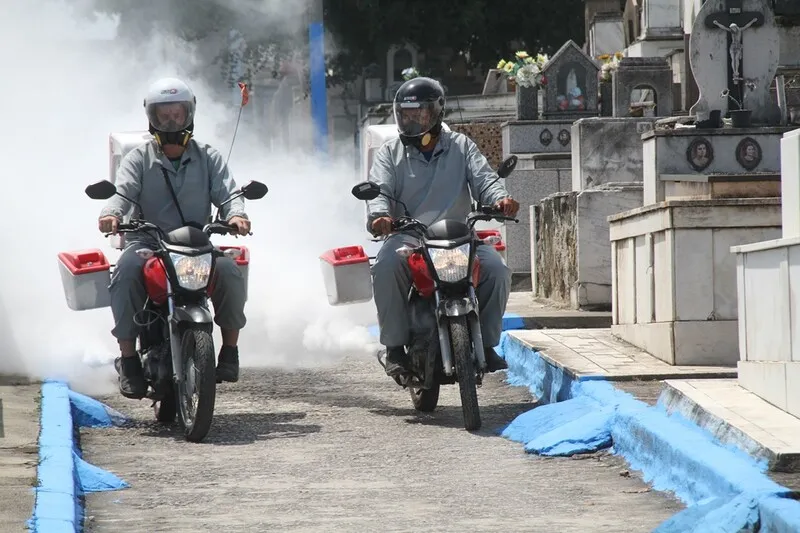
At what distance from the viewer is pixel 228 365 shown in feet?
28.7

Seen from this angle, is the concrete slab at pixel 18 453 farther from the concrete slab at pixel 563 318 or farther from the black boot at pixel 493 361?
the concrete slab at pixel 563 318

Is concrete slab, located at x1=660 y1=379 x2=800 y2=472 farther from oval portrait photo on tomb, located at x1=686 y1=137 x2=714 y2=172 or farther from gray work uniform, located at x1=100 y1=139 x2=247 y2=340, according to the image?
oval portrait photo on tomb, located at x1=686 y1=137 x2=714 y2=172

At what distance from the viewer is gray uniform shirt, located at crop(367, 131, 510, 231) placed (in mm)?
9273

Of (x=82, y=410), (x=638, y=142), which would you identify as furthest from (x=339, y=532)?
(x=638, y=142)

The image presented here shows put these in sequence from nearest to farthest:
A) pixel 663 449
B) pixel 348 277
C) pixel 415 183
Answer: pixel 663 449, pixel 415 183, pixel 348 277

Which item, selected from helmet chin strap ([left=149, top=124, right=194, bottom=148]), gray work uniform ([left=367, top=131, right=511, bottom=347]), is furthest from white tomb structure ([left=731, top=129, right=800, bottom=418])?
helmet chin strap ([left=149, top=124, right=194, bottom=148])

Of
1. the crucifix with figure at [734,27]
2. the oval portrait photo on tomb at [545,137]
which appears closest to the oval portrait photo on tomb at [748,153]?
the crucifix with figure at [734,27]

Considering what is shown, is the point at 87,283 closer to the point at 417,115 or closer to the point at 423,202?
the point at 423,202

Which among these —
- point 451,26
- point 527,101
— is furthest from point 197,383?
point 451,26

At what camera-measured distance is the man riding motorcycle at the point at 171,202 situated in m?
8.68

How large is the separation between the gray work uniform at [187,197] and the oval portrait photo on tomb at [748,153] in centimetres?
410

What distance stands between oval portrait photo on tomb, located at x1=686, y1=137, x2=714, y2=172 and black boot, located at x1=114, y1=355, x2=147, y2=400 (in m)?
4.50

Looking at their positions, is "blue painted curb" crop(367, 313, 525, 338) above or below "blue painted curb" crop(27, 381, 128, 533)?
below

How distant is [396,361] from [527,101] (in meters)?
16.4
